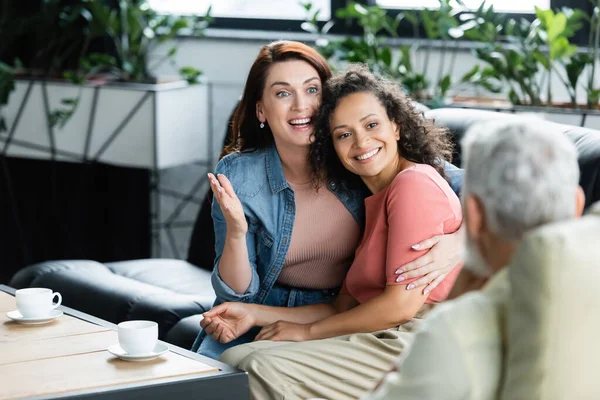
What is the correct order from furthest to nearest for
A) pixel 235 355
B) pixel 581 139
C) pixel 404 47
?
1. pixel 404 47
2. pixel 581 139
3. pixel 235 355

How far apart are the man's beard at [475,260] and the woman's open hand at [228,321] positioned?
1174 millimetres

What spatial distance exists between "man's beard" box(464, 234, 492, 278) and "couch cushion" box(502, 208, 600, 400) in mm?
156

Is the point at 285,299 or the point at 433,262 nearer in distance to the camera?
the point at 433,262

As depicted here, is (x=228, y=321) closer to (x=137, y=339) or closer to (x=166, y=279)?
(x=137, y=339)

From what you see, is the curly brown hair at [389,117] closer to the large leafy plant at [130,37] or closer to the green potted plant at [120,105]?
the green potted plant at [120,105]

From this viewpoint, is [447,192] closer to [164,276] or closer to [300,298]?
[300,298]

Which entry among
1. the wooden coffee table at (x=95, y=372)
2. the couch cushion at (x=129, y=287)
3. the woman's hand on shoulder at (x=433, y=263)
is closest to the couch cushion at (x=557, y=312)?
the wooden coffee table at (x=95, y=372)

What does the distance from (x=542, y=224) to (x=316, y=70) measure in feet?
4.62

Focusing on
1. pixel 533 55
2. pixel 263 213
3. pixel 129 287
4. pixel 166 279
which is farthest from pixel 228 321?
pixel 533 55

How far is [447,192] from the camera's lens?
7.33 feet

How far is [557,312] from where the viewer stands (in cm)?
110

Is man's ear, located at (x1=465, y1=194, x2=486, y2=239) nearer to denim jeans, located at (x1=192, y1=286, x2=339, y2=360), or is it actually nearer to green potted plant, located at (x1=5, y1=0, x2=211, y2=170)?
denim jeans, located at (x1=192, y1=286, x2=339, y2=360)

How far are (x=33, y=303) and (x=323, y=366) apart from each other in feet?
2.08

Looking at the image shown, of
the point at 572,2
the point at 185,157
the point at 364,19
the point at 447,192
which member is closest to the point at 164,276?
the point at 185,157
